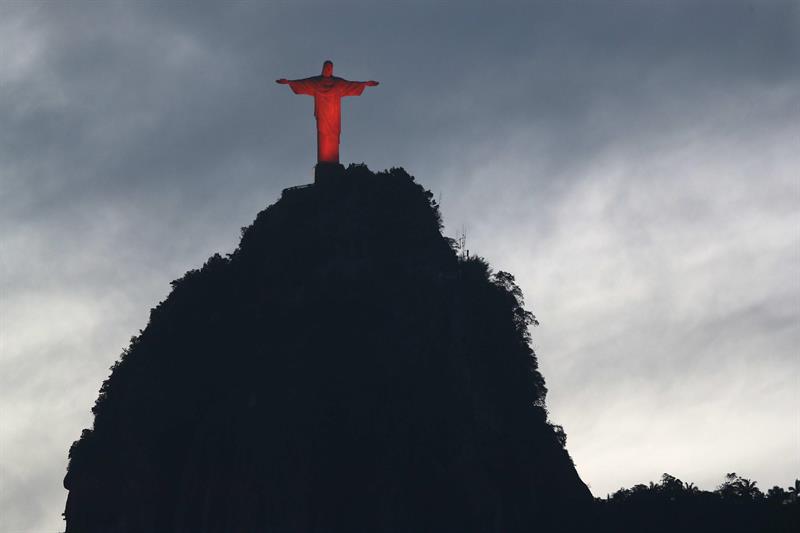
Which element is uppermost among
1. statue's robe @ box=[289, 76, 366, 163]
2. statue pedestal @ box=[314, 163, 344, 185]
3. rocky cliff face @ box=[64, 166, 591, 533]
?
statue's robe @ box=[289, 76, 366, 163]

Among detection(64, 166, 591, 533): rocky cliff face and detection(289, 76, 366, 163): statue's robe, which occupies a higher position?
detection(289, 76, 366, 163): statue's robe

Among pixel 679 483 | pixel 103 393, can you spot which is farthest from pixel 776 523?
pixel 103 393

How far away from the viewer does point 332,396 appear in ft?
192

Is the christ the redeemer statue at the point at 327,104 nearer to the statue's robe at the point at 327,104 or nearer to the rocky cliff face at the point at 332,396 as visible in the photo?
the statue's robe at the point at 327,104

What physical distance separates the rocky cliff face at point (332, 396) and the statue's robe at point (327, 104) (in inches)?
62.0

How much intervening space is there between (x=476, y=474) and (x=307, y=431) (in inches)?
295

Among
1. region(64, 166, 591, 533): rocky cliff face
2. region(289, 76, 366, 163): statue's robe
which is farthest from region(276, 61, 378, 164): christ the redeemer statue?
region(64, 166, 591, 533): rocky cliff face

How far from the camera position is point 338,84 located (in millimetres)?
67875

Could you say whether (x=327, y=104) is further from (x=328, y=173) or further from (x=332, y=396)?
(x=332, y=396)

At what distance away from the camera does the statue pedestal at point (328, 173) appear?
6688cm

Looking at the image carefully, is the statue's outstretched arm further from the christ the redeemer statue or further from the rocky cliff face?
the rocky cliff face

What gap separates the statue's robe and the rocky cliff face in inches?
62.0

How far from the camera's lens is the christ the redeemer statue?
67500 millimetres

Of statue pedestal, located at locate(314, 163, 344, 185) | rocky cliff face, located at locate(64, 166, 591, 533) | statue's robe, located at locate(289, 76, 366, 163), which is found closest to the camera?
rocky cliff face, located at locate(64, 166, 591, 533)
